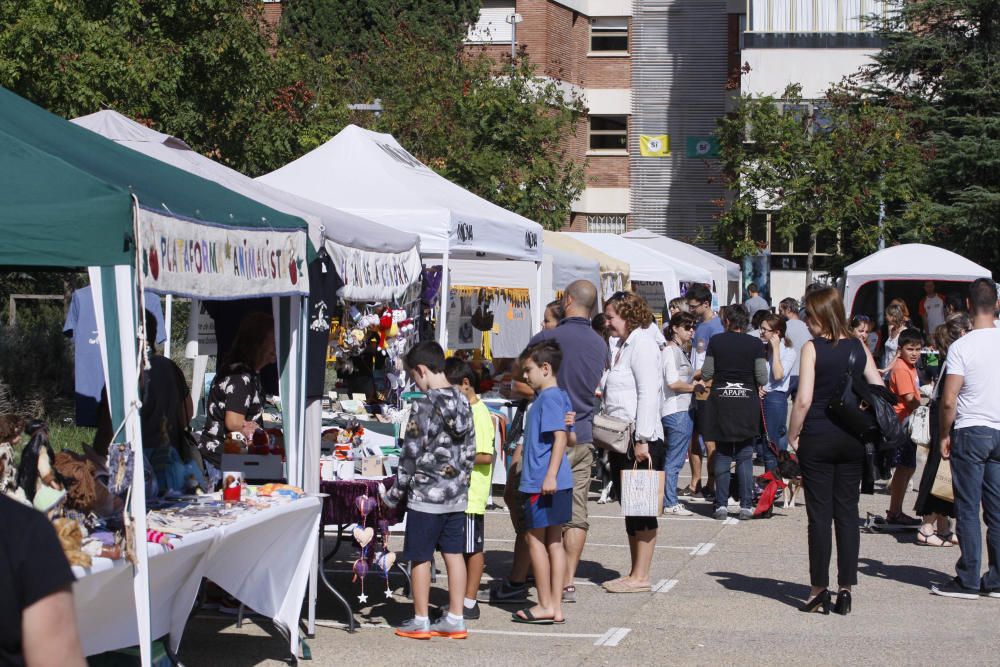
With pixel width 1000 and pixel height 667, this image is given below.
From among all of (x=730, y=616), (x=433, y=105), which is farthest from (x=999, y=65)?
(x=730, y=616)

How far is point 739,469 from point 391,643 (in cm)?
568

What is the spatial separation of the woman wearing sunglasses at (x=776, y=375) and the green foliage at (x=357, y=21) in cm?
2835

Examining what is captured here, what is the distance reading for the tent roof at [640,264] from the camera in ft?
75.0

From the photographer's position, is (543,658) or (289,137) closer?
(543,658)

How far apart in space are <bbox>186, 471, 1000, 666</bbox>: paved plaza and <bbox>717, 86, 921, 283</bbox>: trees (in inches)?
915

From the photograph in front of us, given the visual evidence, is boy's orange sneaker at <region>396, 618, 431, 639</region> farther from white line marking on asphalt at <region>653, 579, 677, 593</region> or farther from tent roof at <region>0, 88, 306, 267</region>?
tent roof at <region>0, 88, 306, 267</region>

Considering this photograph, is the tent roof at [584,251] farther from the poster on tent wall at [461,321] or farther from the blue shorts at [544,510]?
the blue shorts at [544,510]

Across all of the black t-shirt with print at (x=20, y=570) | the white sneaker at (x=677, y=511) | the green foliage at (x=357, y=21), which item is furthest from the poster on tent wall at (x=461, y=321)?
the green foliage at (x=357, y=21)

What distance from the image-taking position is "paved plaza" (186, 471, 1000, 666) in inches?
292

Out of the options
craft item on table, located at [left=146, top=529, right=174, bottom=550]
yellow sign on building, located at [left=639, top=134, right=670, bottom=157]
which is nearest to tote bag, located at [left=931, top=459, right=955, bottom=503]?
craft item on table, located at [left=146, top=529, right=174, bottom=550]

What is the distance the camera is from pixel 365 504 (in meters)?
7.90

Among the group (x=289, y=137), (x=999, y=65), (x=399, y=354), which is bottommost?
(x=399, y=354)

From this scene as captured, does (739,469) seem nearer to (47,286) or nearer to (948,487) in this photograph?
(948,487)

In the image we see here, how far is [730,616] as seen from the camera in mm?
8547
